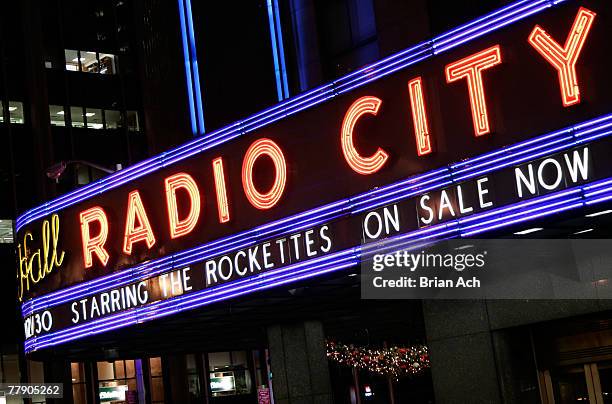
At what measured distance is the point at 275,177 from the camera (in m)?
16.8

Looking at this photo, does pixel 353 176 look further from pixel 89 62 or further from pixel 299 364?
pixel 89 62

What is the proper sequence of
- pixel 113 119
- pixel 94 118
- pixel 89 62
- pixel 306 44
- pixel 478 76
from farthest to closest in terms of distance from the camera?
1. pixel 113 119
2. pixel 89 62
3. pixel 94 118
4. pixel 306 44
5. pixel 478 76

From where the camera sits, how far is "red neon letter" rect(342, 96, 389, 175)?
14898 mm

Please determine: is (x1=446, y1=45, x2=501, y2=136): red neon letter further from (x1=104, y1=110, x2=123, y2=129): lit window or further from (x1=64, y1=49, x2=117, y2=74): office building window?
(x1=64, y1=49, x2=117, y2=74): office building window

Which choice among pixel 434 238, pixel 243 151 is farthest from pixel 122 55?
pixel 434 238

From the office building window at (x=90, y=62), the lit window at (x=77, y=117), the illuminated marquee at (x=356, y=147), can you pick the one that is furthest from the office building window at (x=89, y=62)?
the illuminated marquee at (x=356, y=147)

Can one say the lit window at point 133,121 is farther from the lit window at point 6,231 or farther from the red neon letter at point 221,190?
the red neon letter at point 221,190

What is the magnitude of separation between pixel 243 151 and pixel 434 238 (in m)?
4.74

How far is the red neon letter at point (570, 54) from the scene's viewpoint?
1222cm

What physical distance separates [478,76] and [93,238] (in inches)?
393

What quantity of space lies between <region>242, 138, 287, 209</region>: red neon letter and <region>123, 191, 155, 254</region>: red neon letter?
279cm

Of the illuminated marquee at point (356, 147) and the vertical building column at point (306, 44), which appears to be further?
the vertical building column at point (306, 44)

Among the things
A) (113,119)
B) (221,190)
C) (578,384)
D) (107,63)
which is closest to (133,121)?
(113,119)

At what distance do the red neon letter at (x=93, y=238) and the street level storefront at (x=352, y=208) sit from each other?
46 millimetres
